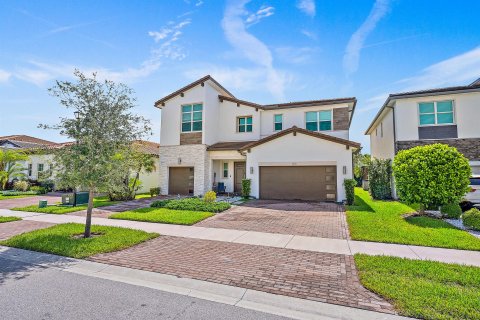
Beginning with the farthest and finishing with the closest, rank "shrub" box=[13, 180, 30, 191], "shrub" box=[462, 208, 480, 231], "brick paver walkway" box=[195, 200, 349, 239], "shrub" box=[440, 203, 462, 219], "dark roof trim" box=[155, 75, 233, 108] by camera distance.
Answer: "shrub" box=[13, 180, 30, 191]
"dark roof trim" box=[155, 75, 233, 108]
"shrub" box=[440, 203, 462, 219]
"brick paver walkway" box=[195, 200, 349, 239]
"shrub" box=[462, 208, 480, 231]

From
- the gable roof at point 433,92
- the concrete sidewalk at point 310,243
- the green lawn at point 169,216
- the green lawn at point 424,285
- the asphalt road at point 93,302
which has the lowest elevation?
the asphalt road at point 93,302

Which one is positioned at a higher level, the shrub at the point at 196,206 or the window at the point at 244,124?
the window at the point at 244,124

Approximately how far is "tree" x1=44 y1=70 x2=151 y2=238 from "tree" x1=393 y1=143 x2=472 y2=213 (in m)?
12.4

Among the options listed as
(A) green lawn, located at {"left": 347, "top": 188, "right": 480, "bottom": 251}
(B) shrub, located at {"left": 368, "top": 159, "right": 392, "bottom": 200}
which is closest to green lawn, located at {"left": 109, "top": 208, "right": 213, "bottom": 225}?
(A) green lawn, located at {"left": 347, "top": 188, "right": 480, "bottom": 251}

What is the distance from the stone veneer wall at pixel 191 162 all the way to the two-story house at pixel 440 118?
1376cm

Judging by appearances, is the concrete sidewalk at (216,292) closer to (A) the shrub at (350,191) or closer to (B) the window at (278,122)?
(A) the shrub at (350,191)

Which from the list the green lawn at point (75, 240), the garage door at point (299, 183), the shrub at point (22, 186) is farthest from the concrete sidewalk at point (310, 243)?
the shrub at point (22, 186)

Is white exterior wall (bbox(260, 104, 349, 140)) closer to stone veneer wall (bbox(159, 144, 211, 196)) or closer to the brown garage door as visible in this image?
stone veneer wall (bbox(159, 144, 211, 196))

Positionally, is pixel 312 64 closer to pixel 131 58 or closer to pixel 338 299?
pixel 131 58

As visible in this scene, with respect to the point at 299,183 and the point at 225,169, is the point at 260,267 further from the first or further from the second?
the point at 225,169

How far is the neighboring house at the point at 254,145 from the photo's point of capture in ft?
55.0

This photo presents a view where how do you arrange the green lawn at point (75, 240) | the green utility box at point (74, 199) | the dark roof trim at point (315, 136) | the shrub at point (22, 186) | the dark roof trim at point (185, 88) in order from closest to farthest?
the green lawn at point (75, 240) → the green utility box at point (74, 199) → the dark roof trim at point (315, 136) → the dark roof trim at point (185, 88) → the shrub at point (22, 186)

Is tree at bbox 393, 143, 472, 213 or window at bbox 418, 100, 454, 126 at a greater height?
window at bbox 418, 100, 454, 126

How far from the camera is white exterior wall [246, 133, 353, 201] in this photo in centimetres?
1622
